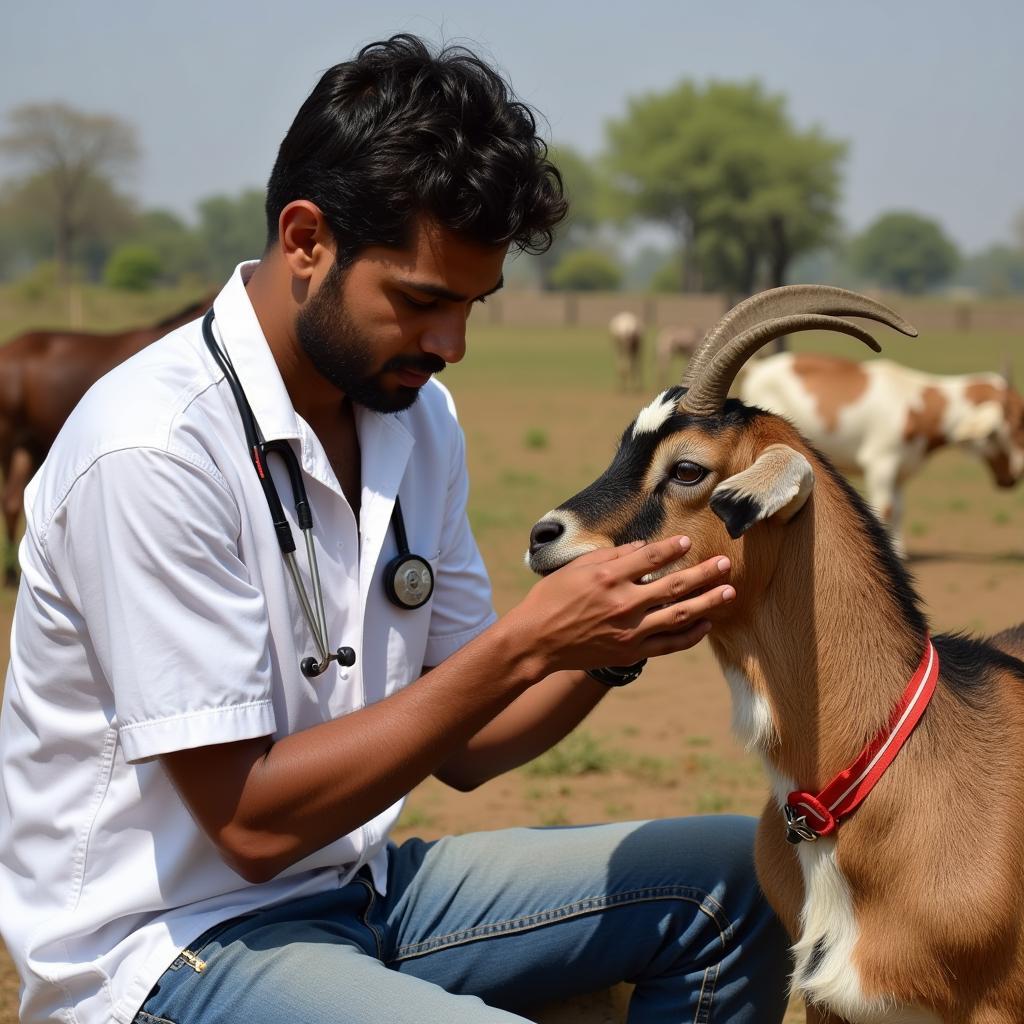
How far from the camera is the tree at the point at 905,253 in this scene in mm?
154000

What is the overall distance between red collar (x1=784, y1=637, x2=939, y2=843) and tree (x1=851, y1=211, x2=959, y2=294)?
15474 cm

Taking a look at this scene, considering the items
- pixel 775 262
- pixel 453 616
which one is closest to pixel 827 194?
pixel 775 262

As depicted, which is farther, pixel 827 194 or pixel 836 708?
pixel 827 194

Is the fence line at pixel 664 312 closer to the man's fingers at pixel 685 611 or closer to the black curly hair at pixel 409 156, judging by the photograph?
the black curly hair at pixel 409 156

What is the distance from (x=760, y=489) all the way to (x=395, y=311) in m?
0.81

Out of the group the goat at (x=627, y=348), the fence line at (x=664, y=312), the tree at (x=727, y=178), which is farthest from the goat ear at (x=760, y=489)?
the tree at (x=727, y=178)

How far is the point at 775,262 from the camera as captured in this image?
7300cm

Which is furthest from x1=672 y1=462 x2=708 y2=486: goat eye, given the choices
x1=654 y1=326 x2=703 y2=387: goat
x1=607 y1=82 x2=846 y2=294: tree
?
x1=607 y1=82 x2=846 y2=294: tree

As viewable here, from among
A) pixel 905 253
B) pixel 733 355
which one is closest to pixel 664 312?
pixel 733 355

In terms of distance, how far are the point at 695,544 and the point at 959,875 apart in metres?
0.85

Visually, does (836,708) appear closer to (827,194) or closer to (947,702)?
(947,702)

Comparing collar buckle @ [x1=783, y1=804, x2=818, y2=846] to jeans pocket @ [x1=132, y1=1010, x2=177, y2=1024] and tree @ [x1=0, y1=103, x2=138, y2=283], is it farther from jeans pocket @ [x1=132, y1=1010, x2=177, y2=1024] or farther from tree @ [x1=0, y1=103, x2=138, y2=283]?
tree @ [x1=0, y1=103, x2=138, y2=283]

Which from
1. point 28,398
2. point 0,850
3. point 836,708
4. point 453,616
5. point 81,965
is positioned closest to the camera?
point 81,965

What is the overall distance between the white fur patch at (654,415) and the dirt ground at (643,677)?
1.36m
